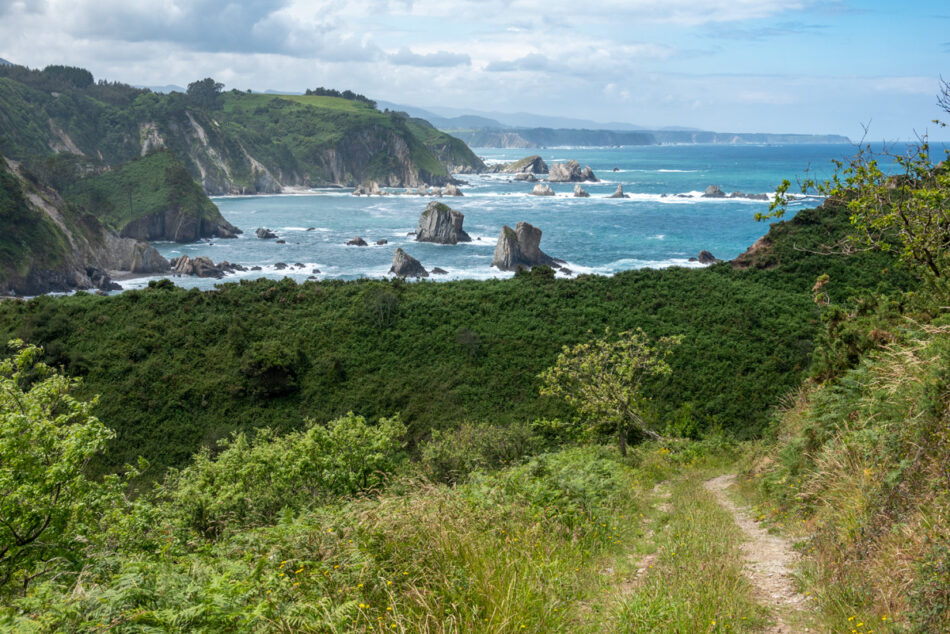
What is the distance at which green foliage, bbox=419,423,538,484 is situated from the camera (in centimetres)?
1603

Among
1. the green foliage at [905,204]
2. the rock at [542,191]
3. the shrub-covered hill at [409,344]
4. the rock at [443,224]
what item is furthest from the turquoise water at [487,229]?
the green foliage at [905,204]

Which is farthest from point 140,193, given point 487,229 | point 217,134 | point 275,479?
point 275,479

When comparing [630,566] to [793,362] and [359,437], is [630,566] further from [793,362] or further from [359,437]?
[793,362]

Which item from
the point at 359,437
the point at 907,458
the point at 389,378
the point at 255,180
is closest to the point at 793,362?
the point at 389,378

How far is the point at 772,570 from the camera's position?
6.47m

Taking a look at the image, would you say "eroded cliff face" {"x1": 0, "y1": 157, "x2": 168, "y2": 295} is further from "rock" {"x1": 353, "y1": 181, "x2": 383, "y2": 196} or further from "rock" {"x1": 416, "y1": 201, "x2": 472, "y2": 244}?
"rock" {"x1": 353, "y1": 181, "x2": 383, "y2": 196}

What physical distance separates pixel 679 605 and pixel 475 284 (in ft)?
132

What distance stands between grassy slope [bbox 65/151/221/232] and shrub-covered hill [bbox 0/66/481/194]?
12.9 m

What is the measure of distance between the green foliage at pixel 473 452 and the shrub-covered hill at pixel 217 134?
361ft

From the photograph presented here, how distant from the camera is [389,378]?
109 feet

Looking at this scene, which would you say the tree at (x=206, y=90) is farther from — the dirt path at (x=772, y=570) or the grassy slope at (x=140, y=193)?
the dirt path at (x=772, y=570)

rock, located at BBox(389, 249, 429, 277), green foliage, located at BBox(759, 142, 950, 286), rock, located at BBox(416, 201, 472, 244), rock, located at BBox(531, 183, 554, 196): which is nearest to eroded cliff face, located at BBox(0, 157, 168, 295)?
rock, located at BBox(389, 249, 429, 277)

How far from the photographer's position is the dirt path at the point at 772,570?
5398mm

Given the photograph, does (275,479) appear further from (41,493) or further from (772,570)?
(772,570)
